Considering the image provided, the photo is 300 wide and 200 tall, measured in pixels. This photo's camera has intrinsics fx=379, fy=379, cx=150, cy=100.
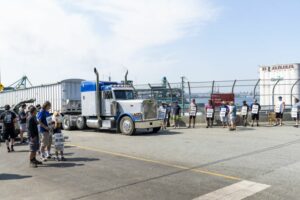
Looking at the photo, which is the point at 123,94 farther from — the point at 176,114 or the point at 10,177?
the point at 10,177

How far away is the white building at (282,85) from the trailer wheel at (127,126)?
9.35 meters

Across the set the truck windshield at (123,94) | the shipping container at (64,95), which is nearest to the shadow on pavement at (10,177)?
the truck windshield at (123,94)

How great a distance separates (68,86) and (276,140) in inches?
581

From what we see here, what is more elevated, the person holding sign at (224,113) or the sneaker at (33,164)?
the person holding sign at (224,113)

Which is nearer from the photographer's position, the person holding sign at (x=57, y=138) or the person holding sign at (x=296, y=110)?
the person holding sign at (x=57, y=138)

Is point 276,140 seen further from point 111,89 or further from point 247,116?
point 111,89

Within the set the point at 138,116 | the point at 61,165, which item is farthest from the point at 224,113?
the point at 61,165

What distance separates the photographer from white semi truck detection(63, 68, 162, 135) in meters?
18.7

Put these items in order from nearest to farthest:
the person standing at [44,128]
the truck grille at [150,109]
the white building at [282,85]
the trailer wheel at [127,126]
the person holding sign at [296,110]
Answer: the person standing at [44,128] < the trailer wheel at [127,126] < the truck grille at [150,109] < the person holding sign at [296,110] < the white building at [282,85]

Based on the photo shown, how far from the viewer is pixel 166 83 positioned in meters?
25.0

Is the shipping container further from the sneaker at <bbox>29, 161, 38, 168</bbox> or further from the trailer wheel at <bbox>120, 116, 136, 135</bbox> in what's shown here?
the sneaker at <bbox>29, 161, 38, 168</bbox>

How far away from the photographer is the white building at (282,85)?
75.7ft

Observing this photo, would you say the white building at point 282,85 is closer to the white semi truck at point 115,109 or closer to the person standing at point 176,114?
the person standing at point 176,114

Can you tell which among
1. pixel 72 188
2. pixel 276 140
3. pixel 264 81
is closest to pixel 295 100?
pixel 264 81
